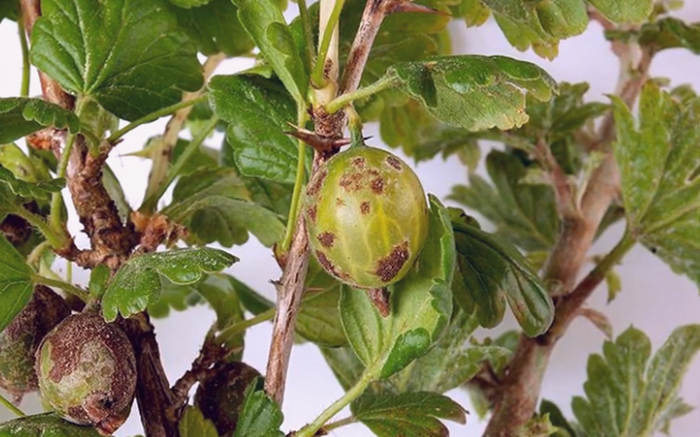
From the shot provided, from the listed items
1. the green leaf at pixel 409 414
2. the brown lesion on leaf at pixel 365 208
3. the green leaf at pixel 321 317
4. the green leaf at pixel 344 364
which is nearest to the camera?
the brown lesion on leaf at pixel 365 208

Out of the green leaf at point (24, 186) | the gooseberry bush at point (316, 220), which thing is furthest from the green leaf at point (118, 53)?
the green leaf at point (24, 186)

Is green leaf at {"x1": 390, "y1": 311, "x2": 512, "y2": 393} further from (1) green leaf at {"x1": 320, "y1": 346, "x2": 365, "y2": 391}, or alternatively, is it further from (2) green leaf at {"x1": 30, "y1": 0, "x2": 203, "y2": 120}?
(2) green leaf at {"x1": 30, "y1": 0, "x2": 203, "y2": 120}

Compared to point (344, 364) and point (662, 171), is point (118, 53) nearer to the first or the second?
point (344, 364)

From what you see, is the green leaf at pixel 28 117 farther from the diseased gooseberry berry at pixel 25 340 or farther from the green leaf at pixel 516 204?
the green leaf at pixel 516 204

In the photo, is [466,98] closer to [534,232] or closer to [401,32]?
[401,32]

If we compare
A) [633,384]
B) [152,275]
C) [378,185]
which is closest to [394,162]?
[378,185]

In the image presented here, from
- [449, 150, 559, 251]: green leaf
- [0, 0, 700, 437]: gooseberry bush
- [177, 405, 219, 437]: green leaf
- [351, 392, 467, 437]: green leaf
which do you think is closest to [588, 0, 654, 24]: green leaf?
[0, 0, 700, 437]: gooseberry bush

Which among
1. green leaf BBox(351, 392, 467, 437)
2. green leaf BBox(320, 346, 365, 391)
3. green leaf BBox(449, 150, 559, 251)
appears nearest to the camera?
green leaf BBox(351, 392, 467, 437)

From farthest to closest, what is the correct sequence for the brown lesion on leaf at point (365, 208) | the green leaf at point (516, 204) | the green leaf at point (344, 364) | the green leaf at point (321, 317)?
the green leaf at point (516, 204)
the green leaf at point (344, 364)
the green leaf at point (321, 317)
the brown lesion on leaf at point (365, 208)
